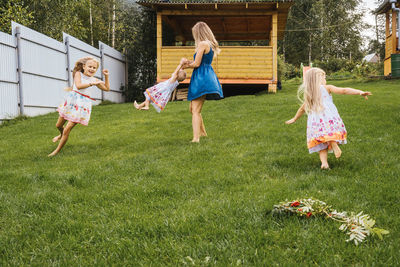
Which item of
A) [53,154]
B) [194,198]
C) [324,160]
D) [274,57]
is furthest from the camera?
[274,57]

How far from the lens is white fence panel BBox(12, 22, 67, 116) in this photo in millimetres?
10758

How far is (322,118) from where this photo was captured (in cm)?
437

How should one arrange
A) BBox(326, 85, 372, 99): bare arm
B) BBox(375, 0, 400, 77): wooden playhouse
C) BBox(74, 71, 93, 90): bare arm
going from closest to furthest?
BBox(326, 85, 372, 99): bare arm
BBox(74, 71, 93, 90): bare arm
BBox(375, 0, 400, 77): wooden playhouse

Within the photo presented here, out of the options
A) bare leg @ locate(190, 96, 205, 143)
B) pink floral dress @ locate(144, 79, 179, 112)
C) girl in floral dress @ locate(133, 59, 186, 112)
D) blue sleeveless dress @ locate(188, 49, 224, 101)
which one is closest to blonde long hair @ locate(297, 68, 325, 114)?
blue sleeveless dress @ locate(188, 49, 224, 101)

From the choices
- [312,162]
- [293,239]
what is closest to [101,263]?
[293,239]

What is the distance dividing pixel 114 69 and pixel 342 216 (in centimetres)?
1595

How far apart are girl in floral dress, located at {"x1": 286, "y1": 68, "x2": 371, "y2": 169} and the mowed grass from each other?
27cm

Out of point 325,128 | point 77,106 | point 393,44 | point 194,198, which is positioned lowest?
point 194,198

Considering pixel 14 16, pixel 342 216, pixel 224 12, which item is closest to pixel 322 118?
pixel 342 216

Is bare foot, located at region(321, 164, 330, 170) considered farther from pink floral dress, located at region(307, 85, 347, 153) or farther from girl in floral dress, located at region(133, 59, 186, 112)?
girl in floral dress, located at region(133, 59, 186, 112)

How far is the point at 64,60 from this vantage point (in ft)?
42.2

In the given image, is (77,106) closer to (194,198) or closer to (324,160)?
(194,198)

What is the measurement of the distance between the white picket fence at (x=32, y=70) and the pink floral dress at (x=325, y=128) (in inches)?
340

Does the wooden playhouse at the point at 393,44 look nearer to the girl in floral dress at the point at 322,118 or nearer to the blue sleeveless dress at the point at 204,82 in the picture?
the blue sleeveless dress at the point at 204,82
